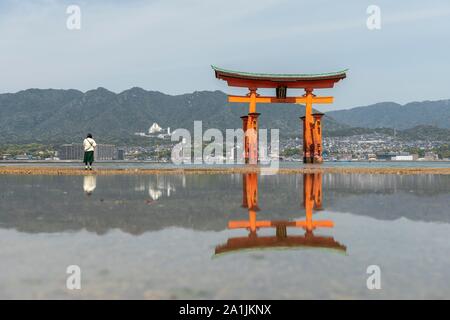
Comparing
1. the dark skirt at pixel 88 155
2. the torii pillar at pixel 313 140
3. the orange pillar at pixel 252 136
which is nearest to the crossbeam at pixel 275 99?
the torii pillar at pixel 313 140

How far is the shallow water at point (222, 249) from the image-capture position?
3135 mm

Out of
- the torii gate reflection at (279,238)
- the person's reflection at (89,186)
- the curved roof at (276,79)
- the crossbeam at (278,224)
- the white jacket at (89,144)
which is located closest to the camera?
the torii gate reflection at (279,238)

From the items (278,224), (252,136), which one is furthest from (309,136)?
(278,224)

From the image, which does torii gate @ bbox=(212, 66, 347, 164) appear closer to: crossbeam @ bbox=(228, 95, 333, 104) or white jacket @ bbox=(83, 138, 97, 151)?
crossbeam @ bbox=(228, 95, 333, 104)

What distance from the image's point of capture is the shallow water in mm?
3135

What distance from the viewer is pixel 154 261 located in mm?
3912

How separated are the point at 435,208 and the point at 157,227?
19.6 ft

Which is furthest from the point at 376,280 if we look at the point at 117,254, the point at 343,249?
the point at 117,254

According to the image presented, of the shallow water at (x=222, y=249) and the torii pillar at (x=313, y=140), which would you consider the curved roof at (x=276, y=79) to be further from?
the shallow water at (x=222, y=249)

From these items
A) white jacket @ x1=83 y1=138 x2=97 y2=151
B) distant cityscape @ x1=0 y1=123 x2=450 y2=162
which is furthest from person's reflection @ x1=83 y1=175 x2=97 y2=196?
distant cityscape @ x1=0 y1=123 x2=450 y2=162

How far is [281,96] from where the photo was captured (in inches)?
1474

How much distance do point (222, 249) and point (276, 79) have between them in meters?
32.5

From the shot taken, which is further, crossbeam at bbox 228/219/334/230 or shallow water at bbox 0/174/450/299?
crossbeam at bbox 228/219/334/230
